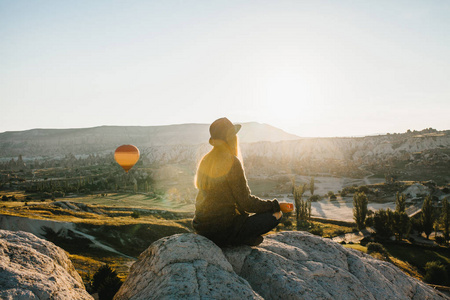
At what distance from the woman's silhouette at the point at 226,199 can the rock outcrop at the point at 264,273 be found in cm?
31

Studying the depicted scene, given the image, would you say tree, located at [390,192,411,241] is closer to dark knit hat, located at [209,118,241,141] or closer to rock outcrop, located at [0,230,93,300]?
dark knit hat, located at [209,118,241,141]

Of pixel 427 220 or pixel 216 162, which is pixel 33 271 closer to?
pixel 216 162

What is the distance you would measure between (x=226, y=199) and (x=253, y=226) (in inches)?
33.2

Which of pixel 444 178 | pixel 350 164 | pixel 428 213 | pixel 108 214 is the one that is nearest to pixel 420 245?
pixel 428 213

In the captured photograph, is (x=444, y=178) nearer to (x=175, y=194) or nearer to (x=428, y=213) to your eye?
(x=428, y=213)

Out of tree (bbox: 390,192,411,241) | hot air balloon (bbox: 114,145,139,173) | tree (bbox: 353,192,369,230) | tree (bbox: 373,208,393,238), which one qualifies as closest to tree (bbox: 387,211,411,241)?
tree (bbox: 390,192,411,241)

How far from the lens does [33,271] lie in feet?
11.5

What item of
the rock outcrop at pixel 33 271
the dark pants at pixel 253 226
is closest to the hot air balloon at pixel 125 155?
the rock outcrop at pixel 33 271

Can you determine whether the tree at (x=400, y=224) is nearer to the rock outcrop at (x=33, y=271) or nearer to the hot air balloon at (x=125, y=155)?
the hot air balloon at (x=125, y=155)

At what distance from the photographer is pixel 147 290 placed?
378 cm

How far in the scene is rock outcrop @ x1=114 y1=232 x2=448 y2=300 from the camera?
144 inches

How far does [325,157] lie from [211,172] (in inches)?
5797

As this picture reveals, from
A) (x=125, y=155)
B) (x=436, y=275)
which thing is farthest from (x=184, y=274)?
(x=436, y=275)

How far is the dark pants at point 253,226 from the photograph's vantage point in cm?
514
